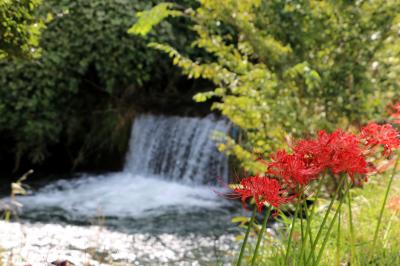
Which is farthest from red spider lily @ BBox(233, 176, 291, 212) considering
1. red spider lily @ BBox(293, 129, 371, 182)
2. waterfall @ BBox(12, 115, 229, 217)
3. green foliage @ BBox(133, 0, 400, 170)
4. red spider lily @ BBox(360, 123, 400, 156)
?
waterfall @ BBox(12, 115, 229, 217)

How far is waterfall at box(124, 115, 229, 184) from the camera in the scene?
10031 mm

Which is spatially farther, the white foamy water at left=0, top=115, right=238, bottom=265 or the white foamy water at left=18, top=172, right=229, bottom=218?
the white foamy water at left=18, top=172, right=229, bottom=218

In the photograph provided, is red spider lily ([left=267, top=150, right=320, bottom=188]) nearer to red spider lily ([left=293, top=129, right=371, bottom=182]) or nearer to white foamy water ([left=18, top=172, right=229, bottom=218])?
red spider lily ([left=293, top=129, right=371, bottom=182])

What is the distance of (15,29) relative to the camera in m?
3.96

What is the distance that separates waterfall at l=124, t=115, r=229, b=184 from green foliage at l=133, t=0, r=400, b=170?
175 inches

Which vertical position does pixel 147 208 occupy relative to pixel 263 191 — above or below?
below

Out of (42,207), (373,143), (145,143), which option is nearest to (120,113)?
(145,143)

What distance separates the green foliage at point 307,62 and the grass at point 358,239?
2.53 feet

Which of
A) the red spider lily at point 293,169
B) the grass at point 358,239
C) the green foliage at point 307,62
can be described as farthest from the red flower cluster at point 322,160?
the green foliage at point 307,62

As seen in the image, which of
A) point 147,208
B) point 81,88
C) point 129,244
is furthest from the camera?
point 81,88

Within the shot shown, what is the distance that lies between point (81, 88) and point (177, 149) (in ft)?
9.55

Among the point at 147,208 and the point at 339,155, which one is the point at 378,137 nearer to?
the point at 339,155

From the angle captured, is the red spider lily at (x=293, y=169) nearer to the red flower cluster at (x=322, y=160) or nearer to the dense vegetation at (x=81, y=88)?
the red flower cluster at (x=322, y=160)

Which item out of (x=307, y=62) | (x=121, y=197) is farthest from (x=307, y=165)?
(x=121, y=197)
